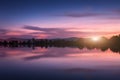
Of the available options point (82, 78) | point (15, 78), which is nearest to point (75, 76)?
point (82, 78)

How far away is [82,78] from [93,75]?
1.66 m

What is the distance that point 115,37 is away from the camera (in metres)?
153

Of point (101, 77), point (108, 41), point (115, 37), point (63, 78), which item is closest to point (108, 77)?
point (101, 77)

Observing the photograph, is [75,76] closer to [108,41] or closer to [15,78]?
[15,78]

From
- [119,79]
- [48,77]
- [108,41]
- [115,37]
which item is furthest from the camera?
[108,41]

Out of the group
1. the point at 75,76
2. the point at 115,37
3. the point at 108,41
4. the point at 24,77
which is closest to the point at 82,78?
the point at 75,76

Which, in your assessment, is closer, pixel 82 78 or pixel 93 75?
pixel 82 78

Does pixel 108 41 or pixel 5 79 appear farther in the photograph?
pixel 108 41

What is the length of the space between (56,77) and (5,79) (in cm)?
386

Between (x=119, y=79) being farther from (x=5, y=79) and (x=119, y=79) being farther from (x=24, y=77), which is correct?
(x=5, y=79)

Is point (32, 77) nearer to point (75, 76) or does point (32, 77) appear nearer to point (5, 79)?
point (5, 79)

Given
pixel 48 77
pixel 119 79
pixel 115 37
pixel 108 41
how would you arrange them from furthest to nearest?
pixel 108 41, pixel 115 37, pixel 48 77, pixel 119 79

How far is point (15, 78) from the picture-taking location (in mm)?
19562

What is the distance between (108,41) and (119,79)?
496ft
